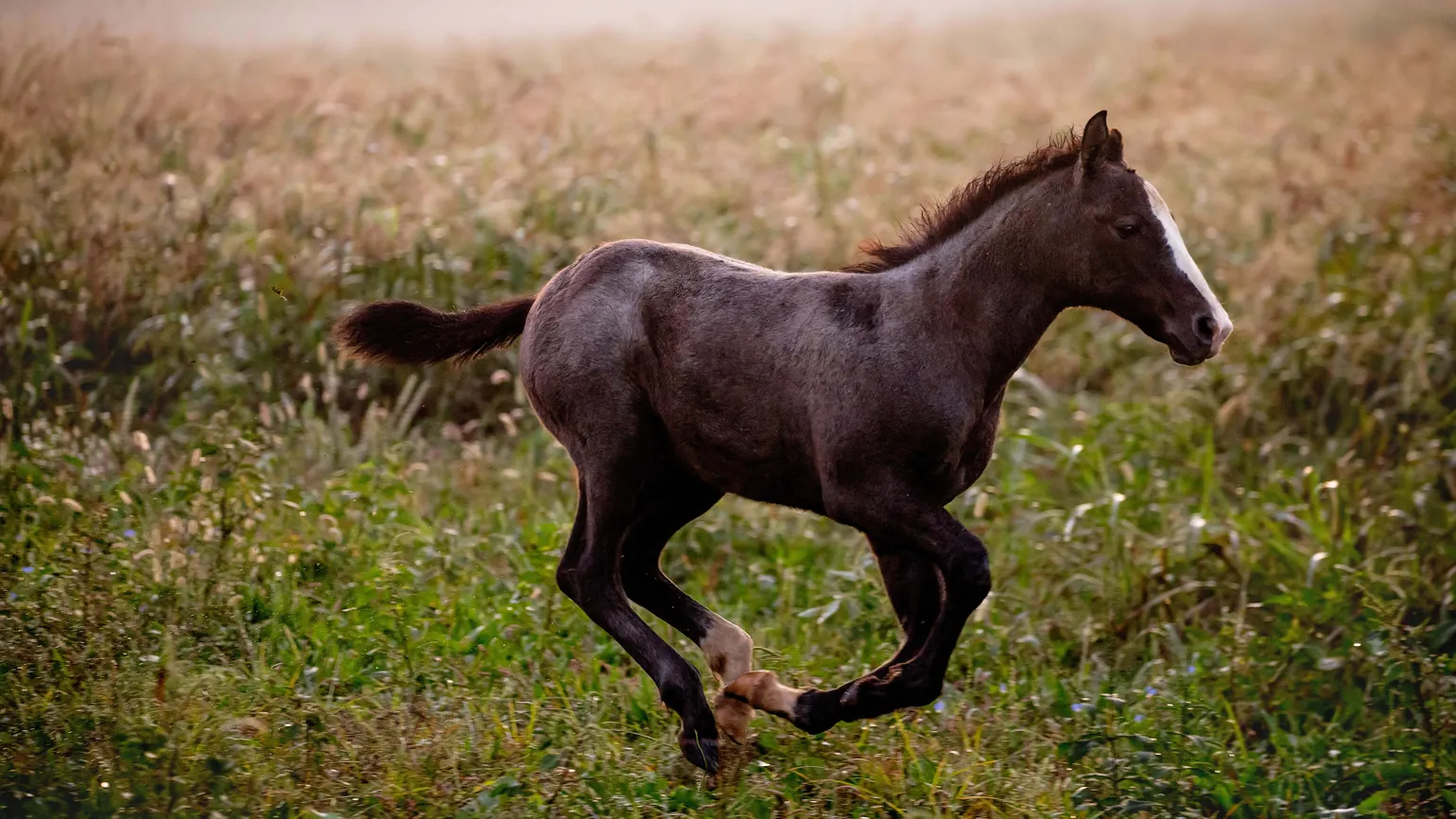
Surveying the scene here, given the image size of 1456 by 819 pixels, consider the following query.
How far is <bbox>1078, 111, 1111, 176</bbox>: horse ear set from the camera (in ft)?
14.3

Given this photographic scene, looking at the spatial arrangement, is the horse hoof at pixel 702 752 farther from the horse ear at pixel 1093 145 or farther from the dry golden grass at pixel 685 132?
the dry golden grass at pixel 685 132

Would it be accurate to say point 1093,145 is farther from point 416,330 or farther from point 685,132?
point 685,132

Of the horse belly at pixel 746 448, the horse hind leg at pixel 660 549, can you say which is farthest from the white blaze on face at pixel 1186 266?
the horse hind leg at pixel 660 549

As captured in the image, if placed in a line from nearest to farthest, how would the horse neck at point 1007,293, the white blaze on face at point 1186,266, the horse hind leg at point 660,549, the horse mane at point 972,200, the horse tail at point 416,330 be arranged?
the white blaze on face at point 1186,266 → the horse neck at point 1007,293 → the horse mane at point 972,200 → the horse hind leg at point 660,549 → the horse tail at point 416,330

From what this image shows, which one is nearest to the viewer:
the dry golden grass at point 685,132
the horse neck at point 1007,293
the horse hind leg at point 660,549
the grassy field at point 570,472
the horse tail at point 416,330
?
the horse neck at point 1007,293

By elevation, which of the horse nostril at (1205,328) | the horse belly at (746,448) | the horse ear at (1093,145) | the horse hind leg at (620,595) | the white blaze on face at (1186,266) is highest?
the horse ear at (1093,145)

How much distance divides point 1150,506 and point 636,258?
12.7ft

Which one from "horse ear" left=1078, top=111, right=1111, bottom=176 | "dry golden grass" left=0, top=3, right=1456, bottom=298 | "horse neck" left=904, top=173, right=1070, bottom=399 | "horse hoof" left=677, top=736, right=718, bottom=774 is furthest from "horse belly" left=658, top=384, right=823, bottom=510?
"dry golden grass" left=0, top=3, right=1456, bottom=298

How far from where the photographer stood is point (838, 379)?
180 inches

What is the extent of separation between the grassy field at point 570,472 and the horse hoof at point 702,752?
88 mm

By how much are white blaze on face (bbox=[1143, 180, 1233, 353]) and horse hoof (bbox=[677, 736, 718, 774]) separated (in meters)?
1.97

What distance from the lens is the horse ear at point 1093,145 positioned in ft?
14.3

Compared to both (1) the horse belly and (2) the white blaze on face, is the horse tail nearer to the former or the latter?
(1) the horse belly

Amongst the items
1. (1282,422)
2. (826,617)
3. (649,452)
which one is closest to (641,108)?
(1282,422)
